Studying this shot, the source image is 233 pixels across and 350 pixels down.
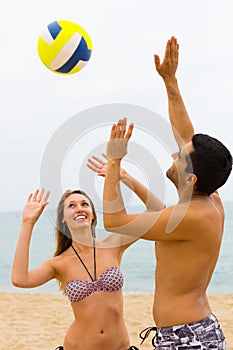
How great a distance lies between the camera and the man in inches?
111

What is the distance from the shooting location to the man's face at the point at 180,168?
297cm

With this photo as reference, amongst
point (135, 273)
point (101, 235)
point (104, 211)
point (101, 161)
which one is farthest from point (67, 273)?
point (135, 273)

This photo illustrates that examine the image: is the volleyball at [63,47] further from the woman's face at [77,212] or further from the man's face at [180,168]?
the man's face at [180,168]

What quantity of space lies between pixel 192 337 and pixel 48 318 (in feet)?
25.6

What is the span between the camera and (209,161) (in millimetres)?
2867

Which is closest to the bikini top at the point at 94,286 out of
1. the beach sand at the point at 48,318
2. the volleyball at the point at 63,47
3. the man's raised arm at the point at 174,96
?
the man's raised arm at the point at 174,96

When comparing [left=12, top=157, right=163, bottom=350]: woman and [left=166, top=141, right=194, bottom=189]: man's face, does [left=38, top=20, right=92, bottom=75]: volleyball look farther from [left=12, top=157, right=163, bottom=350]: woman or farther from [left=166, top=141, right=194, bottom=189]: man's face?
[left=166, top=141, right=194, bottom=189]: man's face

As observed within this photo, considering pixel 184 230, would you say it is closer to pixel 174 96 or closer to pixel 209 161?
pixel 209 161

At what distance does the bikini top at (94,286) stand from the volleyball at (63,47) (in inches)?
76.7

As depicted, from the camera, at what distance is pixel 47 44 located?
4.77m

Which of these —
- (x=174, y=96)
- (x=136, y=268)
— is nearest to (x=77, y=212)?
(x=174, y=96)

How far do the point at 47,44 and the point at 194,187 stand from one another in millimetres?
2384

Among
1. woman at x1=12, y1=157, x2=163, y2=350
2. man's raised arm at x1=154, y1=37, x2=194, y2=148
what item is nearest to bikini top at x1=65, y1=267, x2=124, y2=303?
woman at x1=12, y1=157, x2=163, y2=350

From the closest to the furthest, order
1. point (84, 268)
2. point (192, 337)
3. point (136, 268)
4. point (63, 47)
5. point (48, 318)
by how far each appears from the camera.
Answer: point (192, 337) → point (84, 268) → point (63, 47) → point (48, 318) → point (136, 268)
